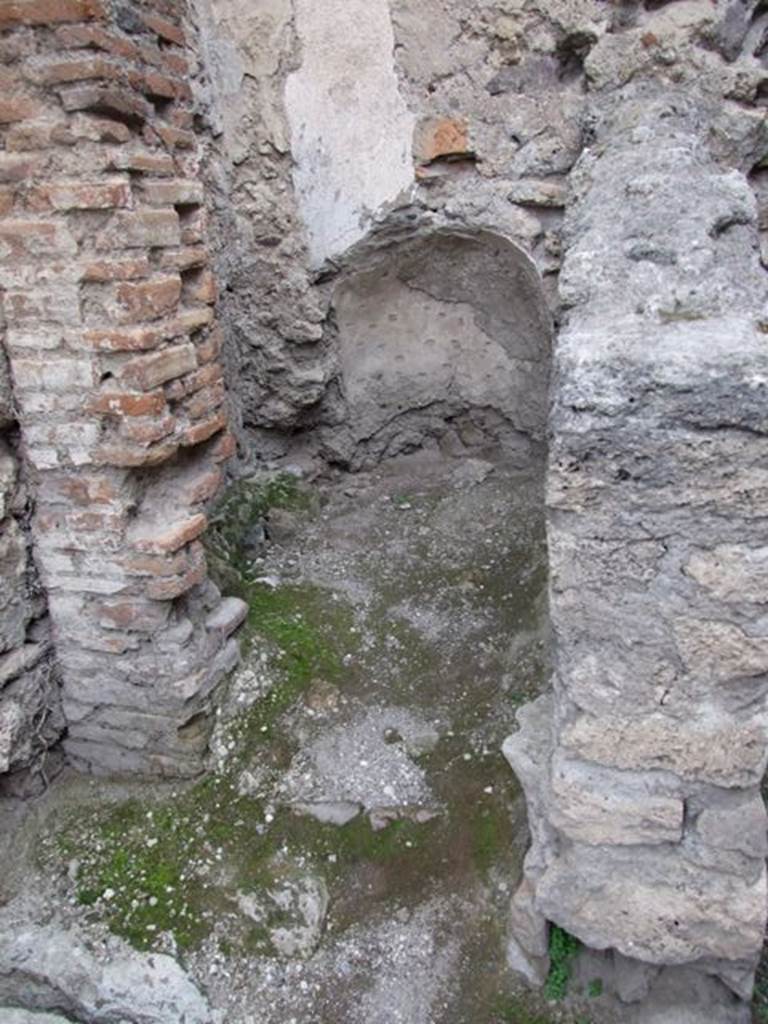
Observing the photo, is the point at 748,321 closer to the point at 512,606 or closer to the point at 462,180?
the point at 512,606

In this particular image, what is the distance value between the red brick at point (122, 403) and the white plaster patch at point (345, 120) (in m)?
1.48

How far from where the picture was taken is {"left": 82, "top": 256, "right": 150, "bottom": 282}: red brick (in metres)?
1.96

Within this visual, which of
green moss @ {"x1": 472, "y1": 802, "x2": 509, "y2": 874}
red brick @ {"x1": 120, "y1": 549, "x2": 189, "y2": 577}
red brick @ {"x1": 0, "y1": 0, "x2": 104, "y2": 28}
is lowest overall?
green moss @ {"x1": 472, "y1": 802, "x2": 509, "y2": 874}

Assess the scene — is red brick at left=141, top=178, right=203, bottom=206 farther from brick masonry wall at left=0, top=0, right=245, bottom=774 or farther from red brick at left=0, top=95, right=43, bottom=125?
red brick at left=0, top=95, right=43, bottom=125

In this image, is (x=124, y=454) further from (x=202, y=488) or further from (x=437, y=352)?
(x=437, y=352)

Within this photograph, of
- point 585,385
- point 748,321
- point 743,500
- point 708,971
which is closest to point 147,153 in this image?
point 585,385

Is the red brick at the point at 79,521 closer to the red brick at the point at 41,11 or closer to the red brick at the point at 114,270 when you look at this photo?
the red brick at the point at 114,270

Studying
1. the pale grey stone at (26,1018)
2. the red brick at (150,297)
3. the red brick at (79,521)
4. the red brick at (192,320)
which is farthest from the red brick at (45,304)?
the pale grey stone at (26,1018)

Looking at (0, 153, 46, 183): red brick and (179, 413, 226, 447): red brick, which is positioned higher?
(0, 153, 46, 183): red brick

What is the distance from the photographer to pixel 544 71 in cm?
292

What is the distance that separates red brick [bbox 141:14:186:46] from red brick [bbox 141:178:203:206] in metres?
0.38

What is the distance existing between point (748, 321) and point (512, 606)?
1.49 meters

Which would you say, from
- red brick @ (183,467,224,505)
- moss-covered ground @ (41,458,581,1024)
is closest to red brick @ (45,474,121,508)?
red brick @ (183,467,224,505)

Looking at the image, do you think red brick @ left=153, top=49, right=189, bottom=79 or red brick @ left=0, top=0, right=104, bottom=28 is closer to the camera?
red brick @ left=0, top=0, right=104, bottom=28
